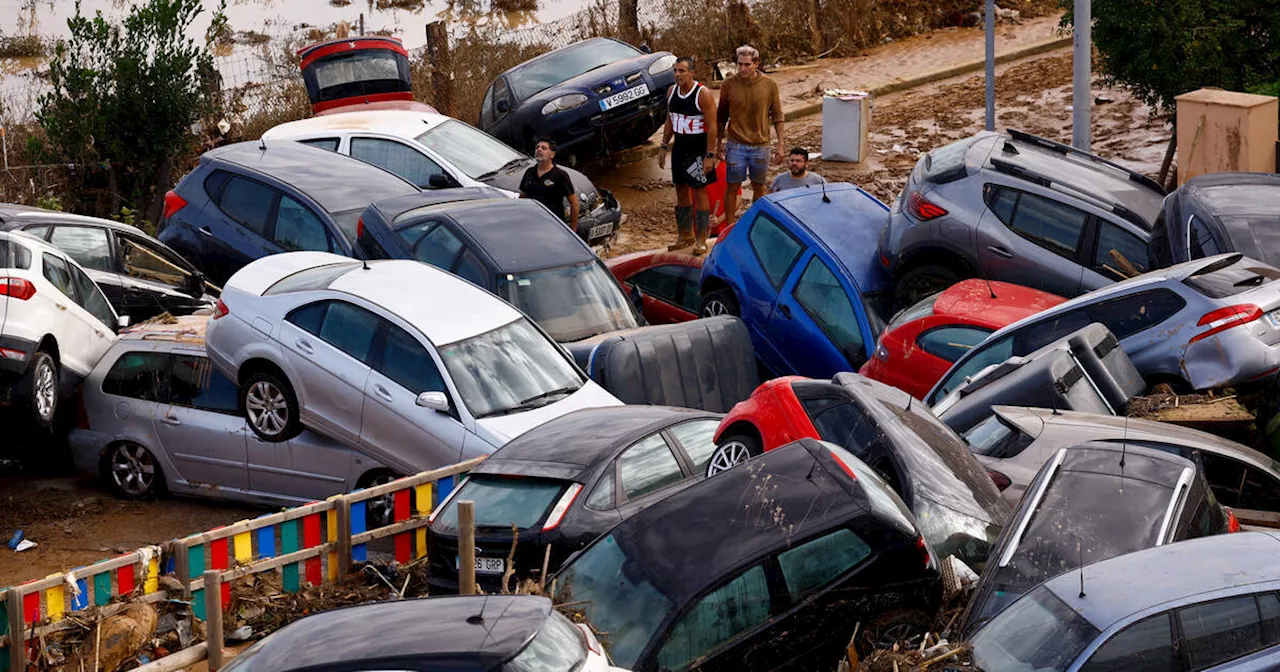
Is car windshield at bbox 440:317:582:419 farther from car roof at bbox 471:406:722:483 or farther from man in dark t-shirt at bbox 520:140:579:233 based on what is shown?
man in dark t-shirt at bbox 520:140:579:233

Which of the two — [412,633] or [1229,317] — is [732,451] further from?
[1229,317]

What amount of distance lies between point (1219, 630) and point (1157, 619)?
252 millimetres

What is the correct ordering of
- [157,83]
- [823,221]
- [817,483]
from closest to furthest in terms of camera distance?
[817,483] < [823,221] < [157,83]

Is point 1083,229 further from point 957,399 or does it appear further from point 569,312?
point 569,312

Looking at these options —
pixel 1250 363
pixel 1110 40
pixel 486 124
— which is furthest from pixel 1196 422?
pixel 486 124

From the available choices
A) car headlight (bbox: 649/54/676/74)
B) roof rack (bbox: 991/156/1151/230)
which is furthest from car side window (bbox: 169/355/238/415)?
car headlight (bbox: 649/54/676/74)

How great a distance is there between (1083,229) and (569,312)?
4.37 meters

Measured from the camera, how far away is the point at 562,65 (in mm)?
20344

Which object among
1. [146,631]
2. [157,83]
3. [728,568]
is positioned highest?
[157,83]

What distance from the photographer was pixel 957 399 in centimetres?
1120

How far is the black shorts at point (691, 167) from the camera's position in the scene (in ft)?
52.0

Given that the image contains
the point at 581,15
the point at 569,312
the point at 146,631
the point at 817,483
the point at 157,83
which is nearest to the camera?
the point at 817,483

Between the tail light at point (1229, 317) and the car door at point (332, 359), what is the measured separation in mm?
5821

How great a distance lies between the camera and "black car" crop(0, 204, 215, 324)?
1450 centimetres
